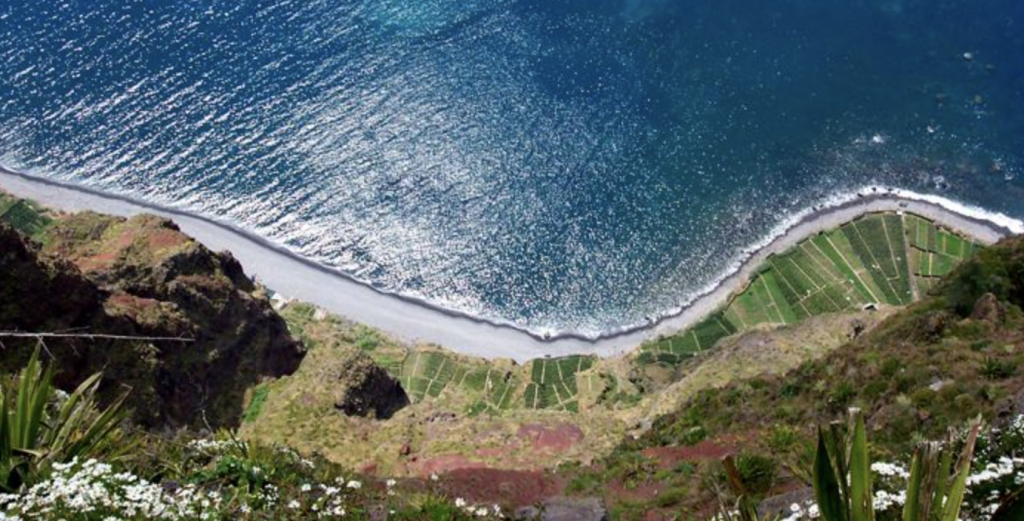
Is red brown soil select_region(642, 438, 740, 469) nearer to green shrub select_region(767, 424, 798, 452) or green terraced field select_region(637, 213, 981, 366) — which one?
green shrub select_region(767, 424, 798, 452)

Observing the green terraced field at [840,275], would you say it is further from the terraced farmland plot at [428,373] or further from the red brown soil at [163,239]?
the red brown soil at [163,239]

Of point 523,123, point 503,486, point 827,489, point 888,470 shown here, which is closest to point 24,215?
point 523,123

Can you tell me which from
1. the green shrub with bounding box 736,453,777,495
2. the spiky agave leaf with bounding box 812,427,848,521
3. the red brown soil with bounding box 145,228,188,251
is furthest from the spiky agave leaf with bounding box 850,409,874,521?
the red brown soil with bounding box 145,228,188,251

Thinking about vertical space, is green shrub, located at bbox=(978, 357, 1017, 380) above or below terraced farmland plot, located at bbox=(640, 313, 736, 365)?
above

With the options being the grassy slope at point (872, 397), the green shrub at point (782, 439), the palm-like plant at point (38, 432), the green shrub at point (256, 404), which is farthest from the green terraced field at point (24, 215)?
the green shrub at point (782, 439)

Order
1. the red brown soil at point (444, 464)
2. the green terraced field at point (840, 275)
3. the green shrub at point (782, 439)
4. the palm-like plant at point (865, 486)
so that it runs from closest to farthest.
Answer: the palm-like plant at point (865, 486) → the green shrub at point (782, 439) → the red brown soil at point (444, 464) → the green terraced field at point (840, 275)

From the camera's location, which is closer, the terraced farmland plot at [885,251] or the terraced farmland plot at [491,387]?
the terraced farmland plot at [491,387]
